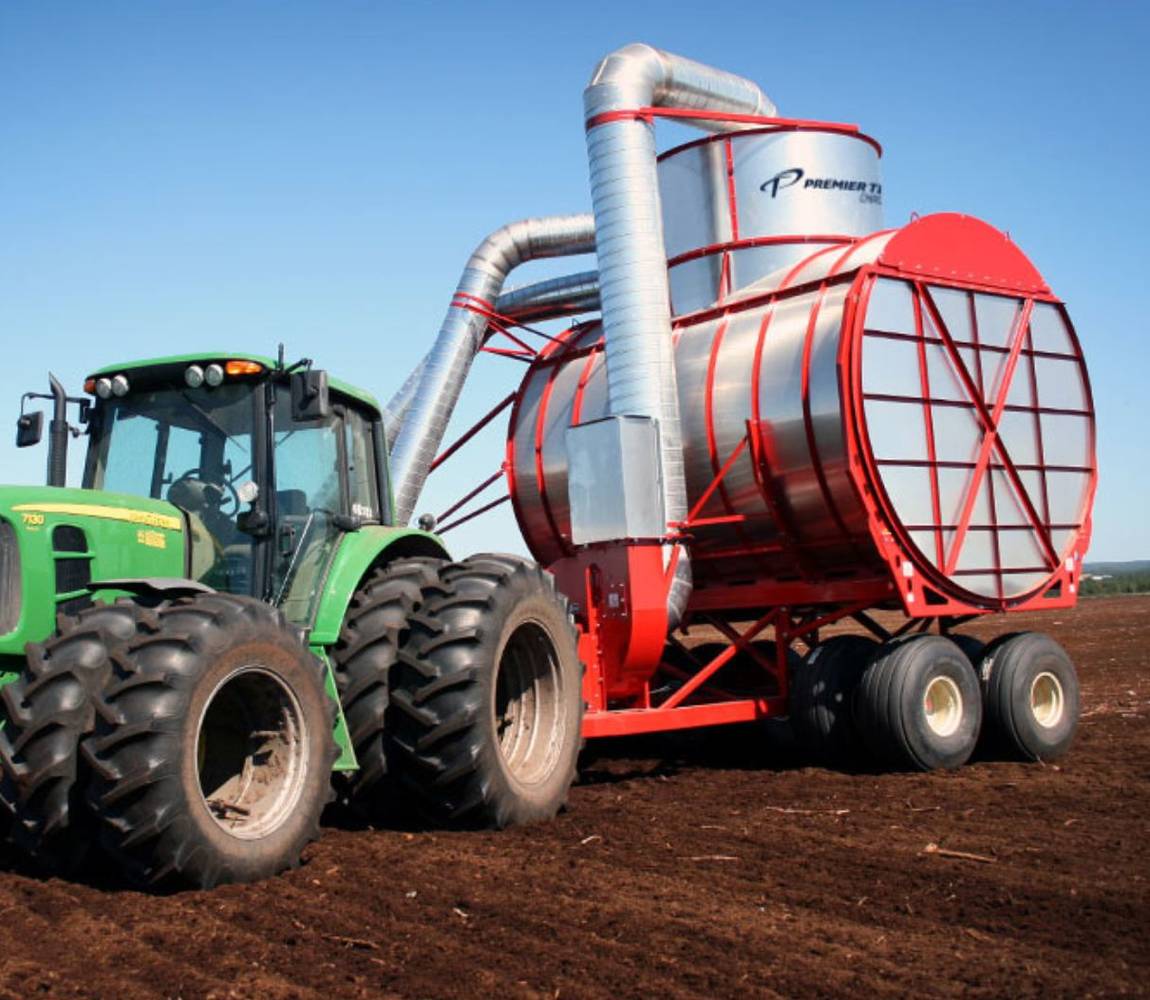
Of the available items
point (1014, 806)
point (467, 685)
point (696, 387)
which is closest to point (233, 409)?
point (467, 685)

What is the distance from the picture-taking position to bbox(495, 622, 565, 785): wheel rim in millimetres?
8016

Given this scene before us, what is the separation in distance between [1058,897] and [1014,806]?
261cm

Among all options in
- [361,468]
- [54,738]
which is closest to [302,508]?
[361,468]

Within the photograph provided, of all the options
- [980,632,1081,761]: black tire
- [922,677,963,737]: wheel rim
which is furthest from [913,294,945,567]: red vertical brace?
[980,632,1081,761]: black tire

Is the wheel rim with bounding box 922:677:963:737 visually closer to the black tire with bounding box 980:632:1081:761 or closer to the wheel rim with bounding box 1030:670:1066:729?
the black tire with bounding box 980:632:1081:761

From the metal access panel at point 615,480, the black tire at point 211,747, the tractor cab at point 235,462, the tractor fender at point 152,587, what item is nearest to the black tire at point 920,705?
the metal access panel at point 615,480

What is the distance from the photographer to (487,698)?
711 centimetres

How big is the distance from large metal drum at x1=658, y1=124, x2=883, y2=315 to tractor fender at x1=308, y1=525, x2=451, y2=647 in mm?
4461

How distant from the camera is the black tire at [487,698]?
7.00 m

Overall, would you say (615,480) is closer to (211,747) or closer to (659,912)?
(211,747)

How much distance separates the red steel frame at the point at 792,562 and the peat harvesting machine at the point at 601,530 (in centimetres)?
3

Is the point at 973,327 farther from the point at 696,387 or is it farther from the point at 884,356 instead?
the point at 696,387

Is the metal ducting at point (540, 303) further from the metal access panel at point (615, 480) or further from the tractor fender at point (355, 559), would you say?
the tractor fender at point (355, 559)

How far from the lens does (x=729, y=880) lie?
6.12 m
